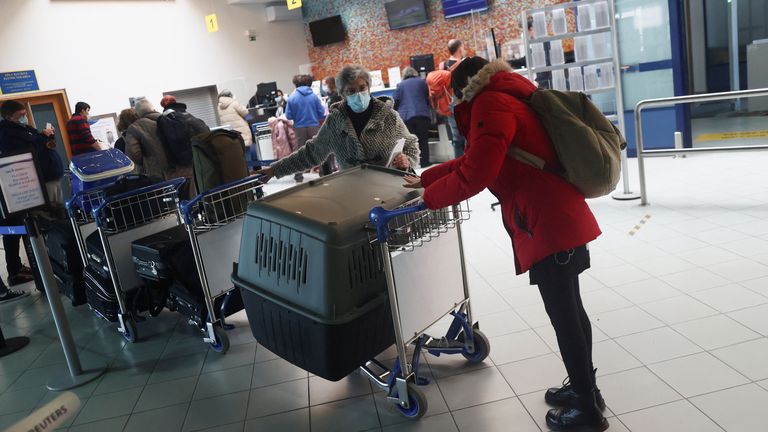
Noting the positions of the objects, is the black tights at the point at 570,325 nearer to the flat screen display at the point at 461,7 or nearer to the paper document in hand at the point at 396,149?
the paper document in hand at the point at 396,149

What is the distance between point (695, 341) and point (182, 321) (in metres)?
3.09

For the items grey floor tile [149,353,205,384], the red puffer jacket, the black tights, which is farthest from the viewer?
grey floor tile [149,353,205,384]

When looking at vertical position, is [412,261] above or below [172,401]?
above

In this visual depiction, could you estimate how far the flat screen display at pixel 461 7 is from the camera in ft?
38.5

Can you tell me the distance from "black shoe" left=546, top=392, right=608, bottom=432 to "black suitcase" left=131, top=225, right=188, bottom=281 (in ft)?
7.24

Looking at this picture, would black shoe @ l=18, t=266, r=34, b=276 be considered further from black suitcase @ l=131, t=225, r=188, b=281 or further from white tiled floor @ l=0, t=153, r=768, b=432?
black suitcase @ l=131, t=225, r=188, b=281

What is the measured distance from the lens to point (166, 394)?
313 cm

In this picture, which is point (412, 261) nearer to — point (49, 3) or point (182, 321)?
point (182, 321)

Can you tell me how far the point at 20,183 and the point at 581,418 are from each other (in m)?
3.01

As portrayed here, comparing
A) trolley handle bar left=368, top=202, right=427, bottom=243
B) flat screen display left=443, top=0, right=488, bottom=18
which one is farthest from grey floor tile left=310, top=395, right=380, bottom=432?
flat screen display left=443, top=0, right=488, bottom=18

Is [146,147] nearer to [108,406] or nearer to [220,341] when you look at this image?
[220,341]

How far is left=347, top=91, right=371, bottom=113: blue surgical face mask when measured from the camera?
322 cm

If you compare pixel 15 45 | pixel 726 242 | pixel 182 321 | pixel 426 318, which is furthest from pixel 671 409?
pixel 15 45

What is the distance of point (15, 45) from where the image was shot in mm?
9633
